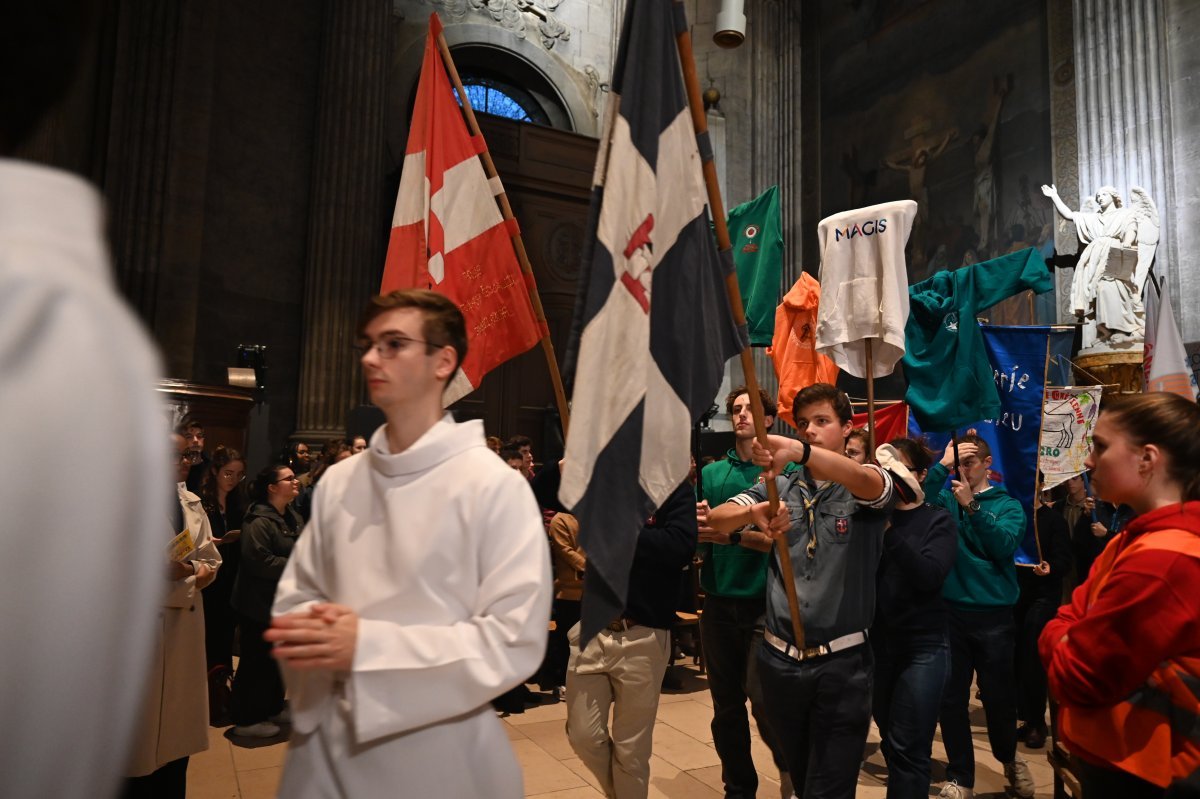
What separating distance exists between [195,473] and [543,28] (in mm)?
11017

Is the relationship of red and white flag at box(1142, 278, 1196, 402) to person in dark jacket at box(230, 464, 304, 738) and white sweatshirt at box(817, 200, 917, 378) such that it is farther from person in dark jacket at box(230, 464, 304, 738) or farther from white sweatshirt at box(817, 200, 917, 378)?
person in dark jacket at box(230, 464, 304, 738)

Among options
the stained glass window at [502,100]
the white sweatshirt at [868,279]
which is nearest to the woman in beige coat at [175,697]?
the white sweatshirt at [868,279]

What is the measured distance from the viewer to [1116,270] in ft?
35.8

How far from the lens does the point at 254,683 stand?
17.1 feet

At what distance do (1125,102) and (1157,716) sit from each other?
1252 centimetres

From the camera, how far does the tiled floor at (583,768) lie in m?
4.34

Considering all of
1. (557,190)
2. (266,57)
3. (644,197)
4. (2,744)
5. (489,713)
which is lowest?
(489,713)

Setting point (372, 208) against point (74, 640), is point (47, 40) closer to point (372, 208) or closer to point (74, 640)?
point (74, 640)

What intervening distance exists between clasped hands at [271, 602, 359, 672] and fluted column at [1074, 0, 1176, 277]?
12.8 meters

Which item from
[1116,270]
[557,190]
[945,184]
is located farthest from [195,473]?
[945,184]

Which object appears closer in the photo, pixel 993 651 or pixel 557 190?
pixel 993 651

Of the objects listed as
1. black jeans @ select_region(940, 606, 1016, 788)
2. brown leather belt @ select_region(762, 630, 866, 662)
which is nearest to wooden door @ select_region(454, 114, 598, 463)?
black jeans @ select_region(940, 606, 1016, 788)

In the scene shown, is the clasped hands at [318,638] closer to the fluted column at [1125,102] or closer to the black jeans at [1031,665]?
the black jeans at [1031,665]

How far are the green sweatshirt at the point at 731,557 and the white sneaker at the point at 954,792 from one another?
155 centimetres
